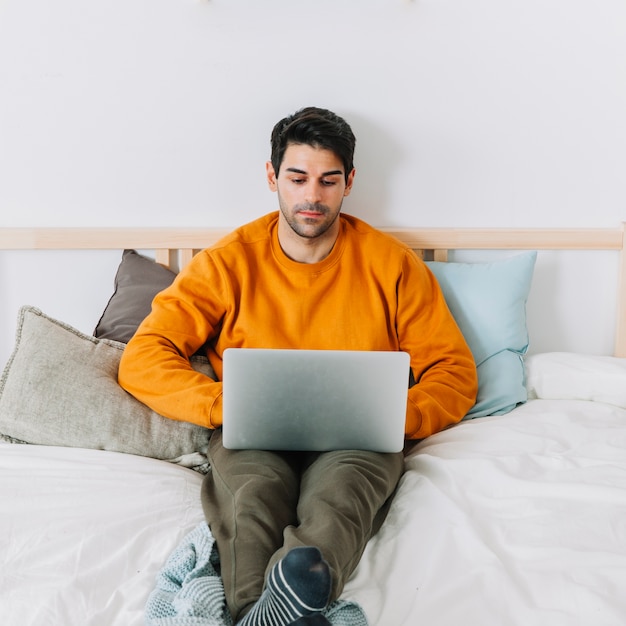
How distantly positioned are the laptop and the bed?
6.3 inches

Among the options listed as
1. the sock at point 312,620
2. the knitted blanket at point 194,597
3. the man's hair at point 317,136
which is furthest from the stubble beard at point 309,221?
the sock at point 312,620

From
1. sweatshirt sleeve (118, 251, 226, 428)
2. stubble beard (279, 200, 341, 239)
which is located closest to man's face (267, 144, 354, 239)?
stubble beard (279, 200, 341, 239)

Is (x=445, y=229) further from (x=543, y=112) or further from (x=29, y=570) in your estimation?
(x=29, y=570)

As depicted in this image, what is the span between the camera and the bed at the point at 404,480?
0.94 meters

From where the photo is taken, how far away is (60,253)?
1867 millimetres

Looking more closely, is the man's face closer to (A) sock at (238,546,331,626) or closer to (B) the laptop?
(B) the laptop

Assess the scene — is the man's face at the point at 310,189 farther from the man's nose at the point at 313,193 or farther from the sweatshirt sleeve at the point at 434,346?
the sweatshirt sleeve at the point at 434,346

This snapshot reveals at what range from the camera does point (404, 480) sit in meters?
1.30

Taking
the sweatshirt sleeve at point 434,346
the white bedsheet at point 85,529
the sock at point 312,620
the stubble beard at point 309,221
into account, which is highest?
the stubble beard at point 309,221

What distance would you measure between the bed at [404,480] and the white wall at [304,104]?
91 mm

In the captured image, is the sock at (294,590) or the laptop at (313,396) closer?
the sock at (294,590)

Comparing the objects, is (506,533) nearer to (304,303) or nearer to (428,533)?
(428,533)

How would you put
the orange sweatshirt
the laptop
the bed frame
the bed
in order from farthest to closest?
1. the bed frame
2. the orange sweatshirt
3. the laptop
4. the bed

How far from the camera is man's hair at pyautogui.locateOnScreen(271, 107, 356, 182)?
1.56 m
